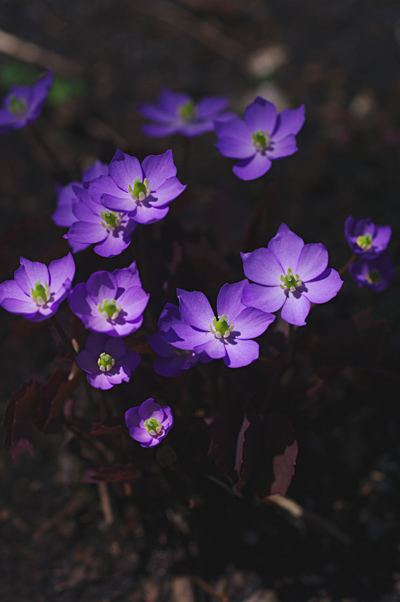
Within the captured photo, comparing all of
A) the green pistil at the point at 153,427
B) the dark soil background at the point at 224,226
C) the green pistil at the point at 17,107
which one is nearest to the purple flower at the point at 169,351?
the green pistil at the point at 153,427

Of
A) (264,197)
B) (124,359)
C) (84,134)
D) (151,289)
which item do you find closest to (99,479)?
(124,359)

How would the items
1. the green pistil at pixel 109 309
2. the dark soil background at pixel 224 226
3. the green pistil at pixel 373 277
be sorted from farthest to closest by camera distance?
1. the dark soil background at pixel 224 226
2. the green pistil at pixel 373 277
3. the green pistil at pixel 109 309

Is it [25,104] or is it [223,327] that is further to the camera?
[25,104]

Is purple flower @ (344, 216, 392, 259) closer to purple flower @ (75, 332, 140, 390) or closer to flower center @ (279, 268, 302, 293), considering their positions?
flower center @ (279, 268, 302, 293)

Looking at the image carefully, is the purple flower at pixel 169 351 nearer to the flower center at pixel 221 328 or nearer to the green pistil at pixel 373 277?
the flower center at pixel 221 328

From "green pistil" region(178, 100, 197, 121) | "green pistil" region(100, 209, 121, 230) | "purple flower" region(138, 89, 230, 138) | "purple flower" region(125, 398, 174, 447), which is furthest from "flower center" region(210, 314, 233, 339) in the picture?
"green pistil" region(178, 100, 197, 121)

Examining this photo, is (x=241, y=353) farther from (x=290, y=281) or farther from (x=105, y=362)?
(x=105, y=362)

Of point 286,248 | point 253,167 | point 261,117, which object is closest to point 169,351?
point 286,248

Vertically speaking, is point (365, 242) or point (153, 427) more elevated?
point (365, 242)
